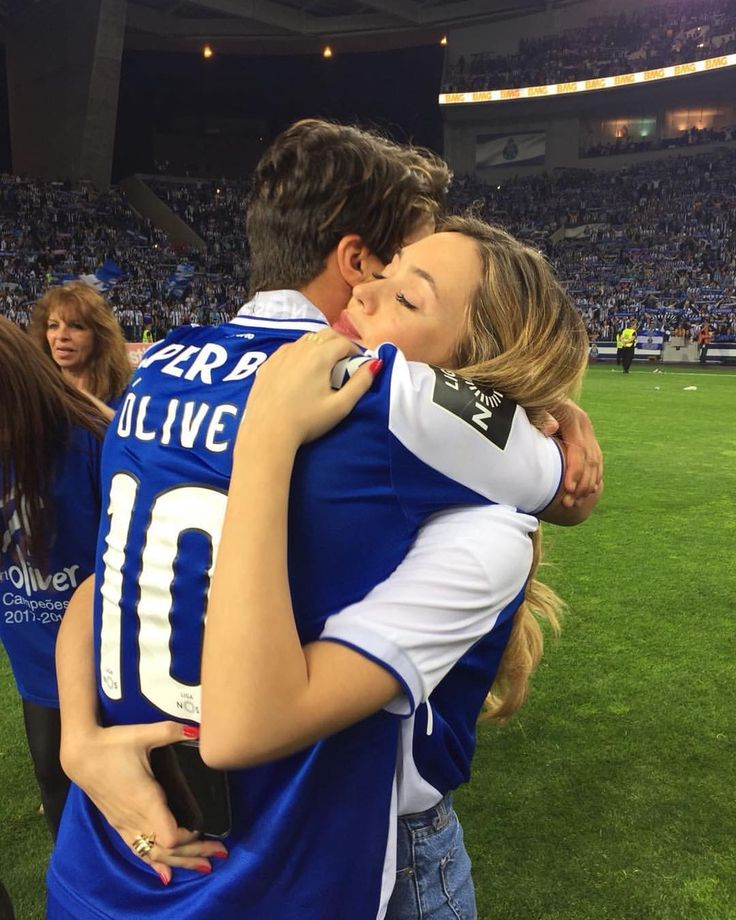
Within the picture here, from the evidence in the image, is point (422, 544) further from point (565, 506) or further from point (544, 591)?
point (544, 591)

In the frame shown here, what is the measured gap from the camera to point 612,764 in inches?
123

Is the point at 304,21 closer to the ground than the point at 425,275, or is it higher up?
higher up

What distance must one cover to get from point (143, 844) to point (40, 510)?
1.13m

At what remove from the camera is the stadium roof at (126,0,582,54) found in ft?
120

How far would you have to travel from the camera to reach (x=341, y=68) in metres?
42.0

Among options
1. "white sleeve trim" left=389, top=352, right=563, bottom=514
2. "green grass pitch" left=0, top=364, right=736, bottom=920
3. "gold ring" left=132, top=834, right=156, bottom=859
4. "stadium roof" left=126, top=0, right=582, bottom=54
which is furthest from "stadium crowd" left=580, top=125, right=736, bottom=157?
"gold ring" left=132, top=834, right=156, bottom=859

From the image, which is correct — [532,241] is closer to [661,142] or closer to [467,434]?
[661,142]

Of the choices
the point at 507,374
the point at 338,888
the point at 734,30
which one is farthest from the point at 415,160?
the point at 734,30

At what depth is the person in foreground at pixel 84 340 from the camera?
12.6 ft

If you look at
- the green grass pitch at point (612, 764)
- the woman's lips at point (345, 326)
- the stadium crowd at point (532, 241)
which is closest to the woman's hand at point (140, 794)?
the woman's lips at point (345, 326)

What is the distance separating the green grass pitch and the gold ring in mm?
1696

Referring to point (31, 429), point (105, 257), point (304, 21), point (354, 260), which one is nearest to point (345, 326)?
point (354, 260)

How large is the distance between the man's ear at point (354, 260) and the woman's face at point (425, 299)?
0.07 m

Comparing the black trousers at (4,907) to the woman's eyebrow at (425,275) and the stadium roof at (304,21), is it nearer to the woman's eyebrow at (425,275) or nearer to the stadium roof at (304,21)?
the woman's eyebrow at (425,275)
